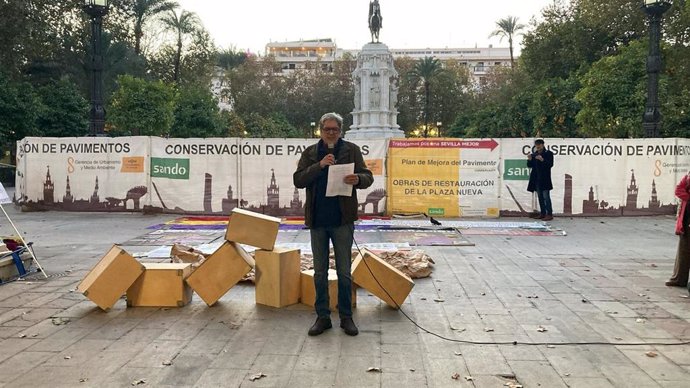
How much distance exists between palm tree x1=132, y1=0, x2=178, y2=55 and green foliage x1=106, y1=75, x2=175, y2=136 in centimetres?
1230

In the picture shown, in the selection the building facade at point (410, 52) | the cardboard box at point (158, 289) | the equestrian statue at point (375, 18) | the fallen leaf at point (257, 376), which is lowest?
the fallen leaf at point (257, 376)

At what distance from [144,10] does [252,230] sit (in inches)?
1817

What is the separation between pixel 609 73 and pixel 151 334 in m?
26.3

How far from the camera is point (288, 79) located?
64.7 metres

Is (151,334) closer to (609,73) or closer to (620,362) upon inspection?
(620,362)

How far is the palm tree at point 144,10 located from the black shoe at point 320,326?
150 feet

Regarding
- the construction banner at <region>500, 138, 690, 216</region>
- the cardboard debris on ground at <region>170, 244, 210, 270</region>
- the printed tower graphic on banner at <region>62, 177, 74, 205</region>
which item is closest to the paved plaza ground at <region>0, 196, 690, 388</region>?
the cardboard debris on ground at <region>170, 244, 210, 270</region>

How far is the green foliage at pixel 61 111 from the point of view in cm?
3338

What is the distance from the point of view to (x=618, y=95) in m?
25.9

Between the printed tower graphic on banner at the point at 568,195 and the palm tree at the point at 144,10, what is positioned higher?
the palm tree at the point at 144,10

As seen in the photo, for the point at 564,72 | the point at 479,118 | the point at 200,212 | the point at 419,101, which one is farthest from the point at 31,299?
the point at 419,101

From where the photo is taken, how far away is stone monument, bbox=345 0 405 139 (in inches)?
1235

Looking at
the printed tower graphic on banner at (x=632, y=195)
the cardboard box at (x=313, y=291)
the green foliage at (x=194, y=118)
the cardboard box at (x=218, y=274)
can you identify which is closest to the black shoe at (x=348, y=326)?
the cardboard box at (x=313, y=291)

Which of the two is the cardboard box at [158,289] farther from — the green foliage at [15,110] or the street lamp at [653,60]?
the green foliage at [15,110]
